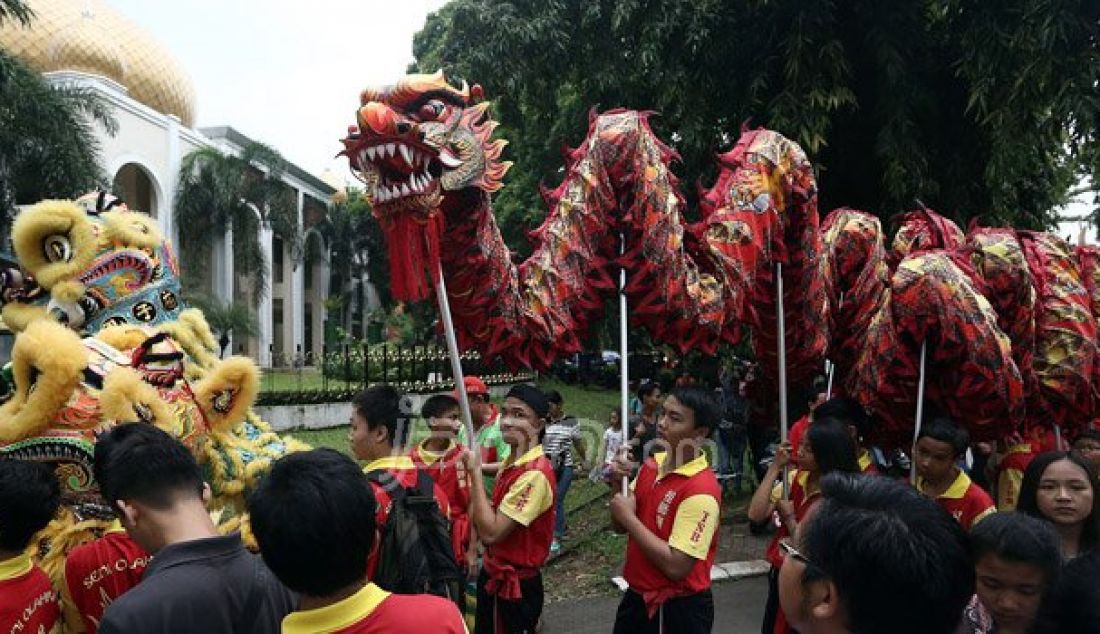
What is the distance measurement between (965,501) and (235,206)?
802 inches

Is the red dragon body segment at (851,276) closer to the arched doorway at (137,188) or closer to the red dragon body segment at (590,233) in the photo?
the red dragon body segment at (590,233)

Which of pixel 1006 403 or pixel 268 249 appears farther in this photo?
pixel 268 249

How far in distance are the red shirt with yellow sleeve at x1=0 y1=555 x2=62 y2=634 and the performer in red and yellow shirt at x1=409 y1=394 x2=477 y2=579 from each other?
168cm

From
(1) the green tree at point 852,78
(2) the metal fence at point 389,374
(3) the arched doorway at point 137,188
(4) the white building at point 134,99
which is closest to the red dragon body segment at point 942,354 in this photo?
(1) the green tree at point 852,78

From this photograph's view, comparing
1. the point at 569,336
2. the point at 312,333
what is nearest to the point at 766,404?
the point at 569,336

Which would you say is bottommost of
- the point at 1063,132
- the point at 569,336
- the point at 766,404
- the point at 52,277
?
the point at 766,404

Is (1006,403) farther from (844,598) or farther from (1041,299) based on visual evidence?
(844,598)

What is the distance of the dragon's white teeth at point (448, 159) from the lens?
2871mm

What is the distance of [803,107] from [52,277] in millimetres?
5420

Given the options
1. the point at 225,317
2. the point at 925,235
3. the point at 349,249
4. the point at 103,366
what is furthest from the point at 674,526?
the point at 349,249

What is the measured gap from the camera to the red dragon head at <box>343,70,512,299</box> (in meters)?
2.73

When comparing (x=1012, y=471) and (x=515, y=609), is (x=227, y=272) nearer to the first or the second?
(x=515, y=609)

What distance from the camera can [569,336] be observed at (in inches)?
140

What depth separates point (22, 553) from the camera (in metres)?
2.14
